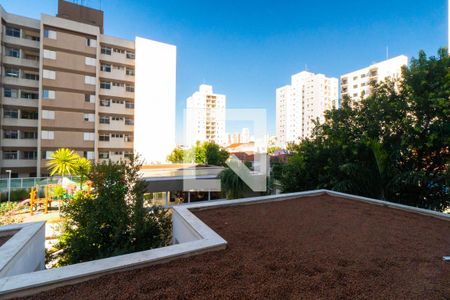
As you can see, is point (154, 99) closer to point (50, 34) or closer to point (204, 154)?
point (204, 154)

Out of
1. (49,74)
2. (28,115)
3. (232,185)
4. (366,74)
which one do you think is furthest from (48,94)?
(366,74)

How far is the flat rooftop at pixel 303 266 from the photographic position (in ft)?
6.66

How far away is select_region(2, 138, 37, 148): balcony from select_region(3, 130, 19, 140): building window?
45 cm

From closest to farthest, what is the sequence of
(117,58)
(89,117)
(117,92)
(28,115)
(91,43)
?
1. (28,115)
2. (89,117)
3. (91,43)
4. (117,92)
5. (117,58)

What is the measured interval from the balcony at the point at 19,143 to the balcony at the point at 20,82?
5.63 m

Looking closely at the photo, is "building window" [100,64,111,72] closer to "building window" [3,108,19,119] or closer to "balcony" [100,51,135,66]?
"balcony" [100,51,135,66]

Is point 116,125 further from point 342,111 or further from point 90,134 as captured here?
point 342,111

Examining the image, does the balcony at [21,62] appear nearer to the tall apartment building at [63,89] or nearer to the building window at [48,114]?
the tall apartment building at [63,89]

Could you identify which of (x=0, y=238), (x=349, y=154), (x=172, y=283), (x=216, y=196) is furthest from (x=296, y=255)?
(x=216, y=196)

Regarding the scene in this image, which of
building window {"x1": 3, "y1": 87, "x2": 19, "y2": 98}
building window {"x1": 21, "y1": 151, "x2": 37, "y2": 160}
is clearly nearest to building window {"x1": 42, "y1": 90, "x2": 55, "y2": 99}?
building window {"x1": 3, "y1": 87, "x2": 19, "y2": 98}

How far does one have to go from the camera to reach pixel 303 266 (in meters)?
2.54

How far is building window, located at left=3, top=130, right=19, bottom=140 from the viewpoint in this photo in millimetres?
22844

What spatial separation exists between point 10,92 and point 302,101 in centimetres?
7217

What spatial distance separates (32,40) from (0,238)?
96.4 ft
